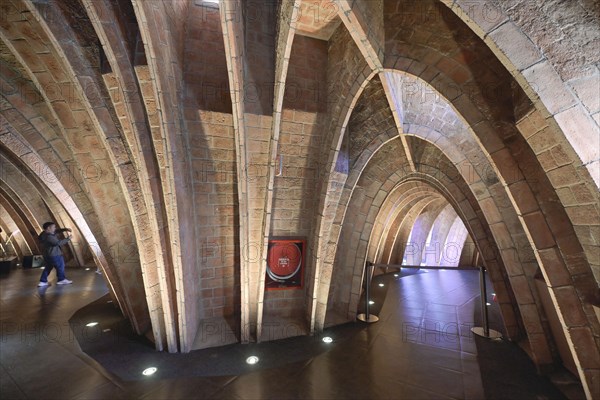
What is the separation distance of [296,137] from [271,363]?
4.22 meters

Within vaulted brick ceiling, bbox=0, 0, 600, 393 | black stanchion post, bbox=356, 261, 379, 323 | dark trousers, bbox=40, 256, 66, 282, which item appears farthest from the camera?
dark trousers, bbox=40, 256, 66, 282

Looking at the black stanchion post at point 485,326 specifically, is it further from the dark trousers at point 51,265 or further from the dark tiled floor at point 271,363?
the dark trousers at point 51,265

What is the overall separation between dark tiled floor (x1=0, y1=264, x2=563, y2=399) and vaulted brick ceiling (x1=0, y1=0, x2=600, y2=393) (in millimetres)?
541

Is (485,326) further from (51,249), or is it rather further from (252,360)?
(51,249)

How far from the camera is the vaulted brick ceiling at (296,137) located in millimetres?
2473

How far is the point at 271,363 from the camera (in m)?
4.47

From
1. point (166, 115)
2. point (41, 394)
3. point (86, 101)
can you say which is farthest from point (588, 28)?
point (41, 394)

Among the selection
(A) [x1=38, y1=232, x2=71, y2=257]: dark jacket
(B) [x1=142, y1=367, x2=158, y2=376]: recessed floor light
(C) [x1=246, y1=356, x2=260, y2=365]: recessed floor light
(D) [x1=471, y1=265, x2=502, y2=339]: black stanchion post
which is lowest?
(B) [x1=142, y1=367, x2=158, y2=376]: recessed floor light

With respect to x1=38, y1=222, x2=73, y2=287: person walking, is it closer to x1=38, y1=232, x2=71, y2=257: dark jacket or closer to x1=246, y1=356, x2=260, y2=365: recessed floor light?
x1=38, y1=232, x2=71, y2=257: dark jacket

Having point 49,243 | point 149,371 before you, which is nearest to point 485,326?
point 149,371

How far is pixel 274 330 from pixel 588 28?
6068 mm

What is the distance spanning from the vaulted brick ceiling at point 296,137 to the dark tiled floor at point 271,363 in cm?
54

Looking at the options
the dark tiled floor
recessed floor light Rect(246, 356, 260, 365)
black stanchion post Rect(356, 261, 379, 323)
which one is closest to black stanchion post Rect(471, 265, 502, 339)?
the dark tiled floor

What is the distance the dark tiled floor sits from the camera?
12.2ft
